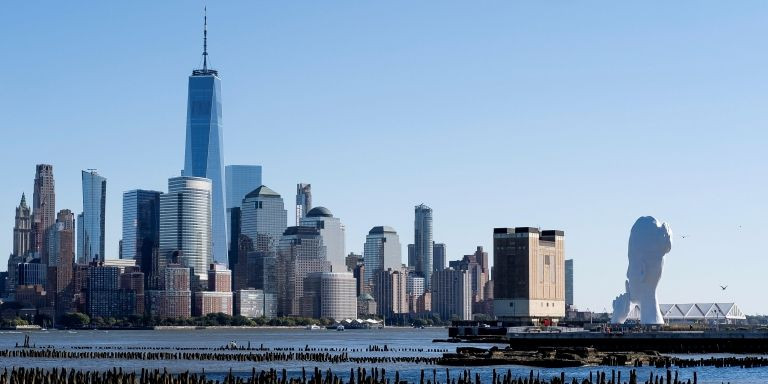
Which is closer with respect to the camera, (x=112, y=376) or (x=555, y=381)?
(x=555, y=381)

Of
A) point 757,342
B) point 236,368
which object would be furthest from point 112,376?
point 757,342

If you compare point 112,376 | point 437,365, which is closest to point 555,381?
point 112,376

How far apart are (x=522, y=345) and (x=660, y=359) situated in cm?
4113

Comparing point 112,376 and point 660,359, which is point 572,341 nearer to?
point 660,359

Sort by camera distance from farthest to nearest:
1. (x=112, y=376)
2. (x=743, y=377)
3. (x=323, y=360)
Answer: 1. (x=323, y=360)
2. (x=743, y=377)
3. (x=112, y=376)

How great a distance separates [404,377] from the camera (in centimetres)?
11094

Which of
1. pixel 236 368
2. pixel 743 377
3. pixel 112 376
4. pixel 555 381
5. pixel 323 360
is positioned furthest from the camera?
pixel 323 360

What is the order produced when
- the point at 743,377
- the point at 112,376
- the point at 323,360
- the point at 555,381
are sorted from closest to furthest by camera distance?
the point at 555,381 → the point at 112,376 → the point at 743,377 → the point at 323,360

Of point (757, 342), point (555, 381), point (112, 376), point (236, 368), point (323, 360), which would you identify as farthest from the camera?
point (757, 342)

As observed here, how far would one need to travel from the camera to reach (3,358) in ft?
501

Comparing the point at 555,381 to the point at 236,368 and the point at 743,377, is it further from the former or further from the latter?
the point at 236,368

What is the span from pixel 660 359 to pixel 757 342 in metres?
28.1

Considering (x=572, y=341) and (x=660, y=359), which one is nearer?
(x=660, y=359)

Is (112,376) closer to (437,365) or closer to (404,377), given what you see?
(404,377)
